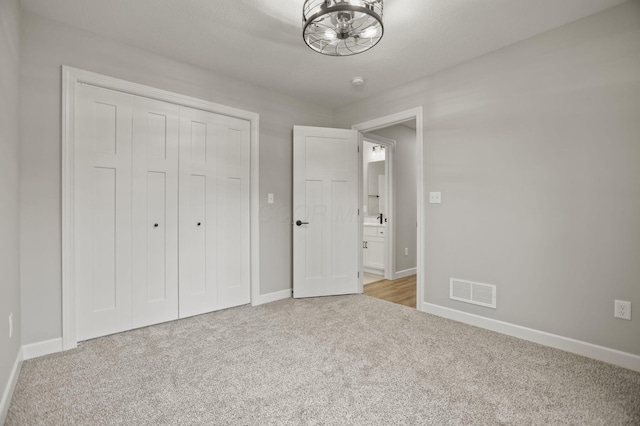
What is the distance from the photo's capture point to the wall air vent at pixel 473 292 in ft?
8.82

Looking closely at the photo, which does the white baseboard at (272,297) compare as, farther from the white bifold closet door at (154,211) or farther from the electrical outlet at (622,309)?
the electrical outlet at (622,309)

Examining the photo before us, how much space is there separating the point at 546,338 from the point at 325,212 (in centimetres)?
236

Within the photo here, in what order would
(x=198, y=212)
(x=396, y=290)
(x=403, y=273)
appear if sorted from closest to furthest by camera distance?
(x=198, y=212) → (x=396, y=290) → (x=403, y=273)

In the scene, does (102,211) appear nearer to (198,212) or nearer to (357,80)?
(198,212)

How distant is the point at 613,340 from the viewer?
2.08m

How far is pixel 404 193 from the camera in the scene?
482 centimetres

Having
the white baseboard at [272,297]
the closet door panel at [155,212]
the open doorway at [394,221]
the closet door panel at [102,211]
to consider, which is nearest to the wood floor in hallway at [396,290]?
the open doorway at [394,221]

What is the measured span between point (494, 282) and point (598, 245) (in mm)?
775

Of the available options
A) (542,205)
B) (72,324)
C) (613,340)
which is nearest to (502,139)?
(542,205)

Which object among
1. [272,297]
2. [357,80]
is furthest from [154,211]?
[357,80]

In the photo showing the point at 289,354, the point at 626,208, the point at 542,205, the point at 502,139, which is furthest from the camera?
the point at 502,139

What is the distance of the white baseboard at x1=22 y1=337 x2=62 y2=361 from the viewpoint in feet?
6.92

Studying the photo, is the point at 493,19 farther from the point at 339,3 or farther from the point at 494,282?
the point at 494,282

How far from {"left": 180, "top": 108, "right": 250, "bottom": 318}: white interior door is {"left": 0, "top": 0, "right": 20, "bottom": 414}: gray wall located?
112cm
